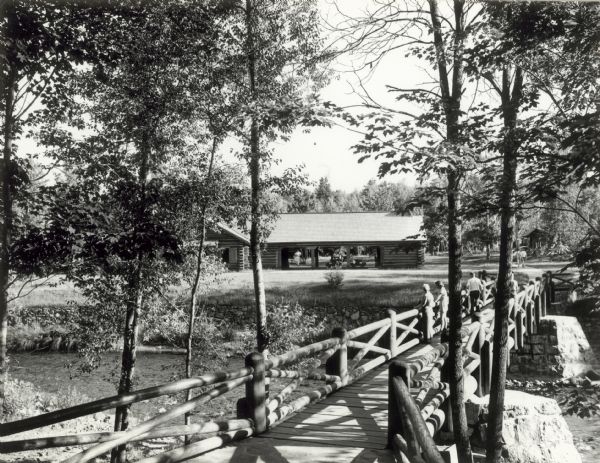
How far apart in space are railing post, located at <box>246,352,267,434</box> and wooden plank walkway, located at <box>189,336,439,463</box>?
18 centimetres

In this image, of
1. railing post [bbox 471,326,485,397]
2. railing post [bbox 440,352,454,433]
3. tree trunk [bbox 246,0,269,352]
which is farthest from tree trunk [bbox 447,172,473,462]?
tree trunk [bbox 246,0,269,352]

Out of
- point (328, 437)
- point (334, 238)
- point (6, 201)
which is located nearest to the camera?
point (328, 437)

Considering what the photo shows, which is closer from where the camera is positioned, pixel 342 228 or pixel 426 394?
pixel 426 394

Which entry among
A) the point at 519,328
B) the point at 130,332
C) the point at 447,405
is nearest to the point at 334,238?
the point at 519,328

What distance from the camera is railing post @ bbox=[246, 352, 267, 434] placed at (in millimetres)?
5785

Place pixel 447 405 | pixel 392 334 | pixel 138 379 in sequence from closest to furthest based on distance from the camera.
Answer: pixel 447 405, pixel 392 334, pixel 138 379

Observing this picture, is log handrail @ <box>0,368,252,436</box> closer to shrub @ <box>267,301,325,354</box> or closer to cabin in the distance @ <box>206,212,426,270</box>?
shrub @ <box>267,301,325,354</box>

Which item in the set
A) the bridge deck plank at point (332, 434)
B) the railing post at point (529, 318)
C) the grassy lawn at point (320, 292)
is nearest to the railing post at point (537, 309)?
the railing post at point (529, 318)

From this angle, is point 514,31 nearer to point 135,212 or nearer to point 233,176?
point 135,212

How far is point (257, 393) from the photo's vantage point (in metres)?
5.86

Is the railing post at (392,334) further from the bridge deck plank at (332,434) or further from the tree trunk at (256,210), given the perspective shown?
the tree trunk at (256,210)

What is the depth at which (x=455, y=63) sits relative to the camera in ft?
23.1

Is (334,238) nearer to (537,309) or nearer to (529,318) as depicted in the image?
(537,309)

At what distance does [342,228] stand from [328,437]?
37755 millimetres
